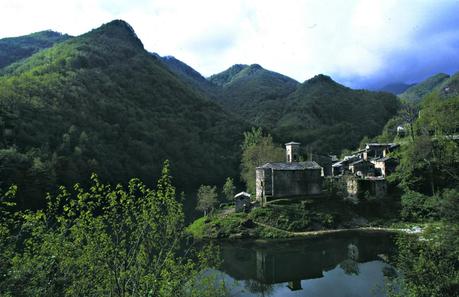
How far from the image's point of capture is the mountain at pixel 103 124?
76.3 meters

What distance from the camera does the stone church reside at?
2372 inches

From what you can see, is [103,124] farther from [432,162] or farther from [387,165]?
[432,162]

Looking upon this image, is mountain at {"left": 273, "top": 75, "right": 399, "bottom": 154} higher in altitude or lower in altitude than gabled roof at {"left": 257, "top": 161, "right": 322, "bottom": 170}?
higher

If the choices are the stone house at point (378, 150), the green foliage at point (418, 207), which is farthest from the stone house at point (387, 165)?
the green foliage at point (418, 207)

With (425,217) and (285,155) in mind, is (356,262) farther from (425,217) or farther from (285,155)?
(285,155)

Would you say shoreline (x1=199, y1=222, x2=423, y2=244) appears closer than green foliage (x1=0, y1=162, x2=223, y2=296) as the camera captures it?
No

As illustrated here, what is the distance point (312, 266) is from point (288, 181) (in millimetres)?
20635

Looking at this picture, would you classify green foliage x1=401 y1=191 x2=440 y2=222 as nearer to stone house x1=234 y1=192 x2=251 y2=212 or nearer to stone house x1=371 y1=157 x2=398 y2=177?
stone house x1=371 y1=157 x2=398 y2=177

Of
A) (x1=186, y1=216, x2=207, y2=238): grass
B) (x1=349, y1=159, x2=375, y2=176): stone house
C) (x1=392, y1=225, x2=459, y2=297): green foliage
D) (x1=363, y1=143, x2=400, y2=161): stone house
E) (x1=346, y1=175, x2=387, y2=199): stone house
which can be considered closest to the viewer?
(x1=392, y1=225, x2=459, y2=297): green foliage

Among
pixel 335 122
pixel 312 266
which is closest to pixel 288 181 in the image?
pixel 312 266

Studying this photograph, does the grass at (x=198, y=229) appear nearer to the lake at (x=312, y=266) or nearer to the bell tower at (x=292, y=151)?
the lake at (x=312, y=266)

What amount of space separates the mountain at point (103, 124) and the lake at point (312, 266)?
43.8m

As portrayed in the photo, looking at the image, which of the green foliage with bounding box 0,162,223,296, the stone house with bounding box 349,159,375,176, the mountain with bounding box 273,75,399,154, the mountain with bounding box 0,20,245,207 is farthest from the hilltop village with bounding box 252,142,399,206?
the mountain with bounding box 273,75,399,154

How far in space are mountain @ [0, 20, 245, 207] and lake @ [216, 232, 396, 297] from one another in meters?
43.8
